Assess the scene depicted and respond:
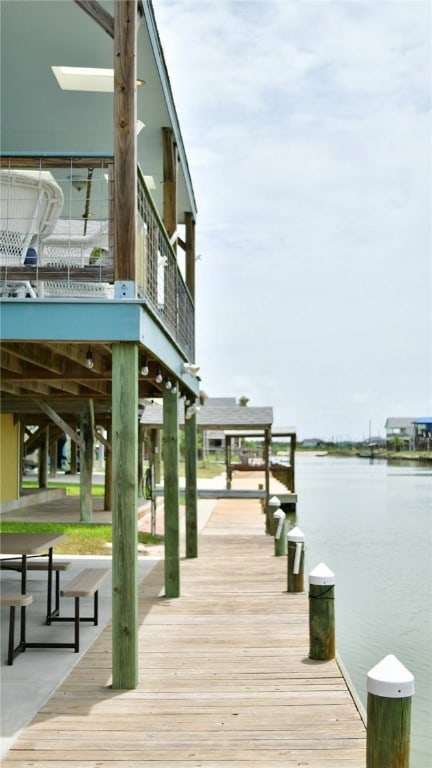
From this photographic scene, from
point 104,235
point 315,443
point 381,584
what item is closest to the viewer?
point 104,235

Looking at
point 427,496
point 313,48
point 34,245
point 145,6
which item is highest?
point 313,48

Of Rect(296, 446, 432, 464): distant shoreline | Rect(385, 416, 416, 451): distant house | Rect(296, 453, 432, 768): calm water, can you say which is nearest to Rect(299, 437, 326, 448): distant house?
Rect(296, 446, 432, 464): distant shoreline

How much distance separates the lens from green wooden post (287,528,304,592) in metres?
9.18

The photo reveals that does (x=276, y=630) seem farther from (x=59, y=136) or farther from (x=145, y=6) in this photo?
(x=59, y=136)

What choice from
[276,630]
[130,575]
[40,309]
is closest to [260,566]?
[276,630]

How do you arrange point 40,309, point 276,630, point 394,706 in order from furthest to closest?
point 276,630 < point 40,309 < point 394,706

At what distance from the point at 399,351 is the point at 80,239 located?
332 feet

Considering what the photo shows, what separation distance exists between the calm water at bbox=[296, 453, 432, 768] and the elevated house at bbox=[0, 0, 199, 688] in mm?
2617

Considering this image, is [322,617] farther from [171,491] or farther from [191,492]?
[191,492]

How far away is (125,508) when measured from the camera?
18.9ft

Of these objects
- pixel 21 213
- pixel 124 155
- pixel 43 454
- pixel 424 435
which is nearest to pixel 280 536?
pixel 21 213

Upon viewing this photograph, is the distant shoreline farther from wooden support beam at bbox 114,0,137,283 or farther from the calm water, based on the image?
wooden support beam at bbox 114,0,137,283

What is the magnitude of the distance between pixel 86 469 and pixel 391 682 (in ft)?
44.4

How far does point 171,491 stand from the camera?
884 centimetres
